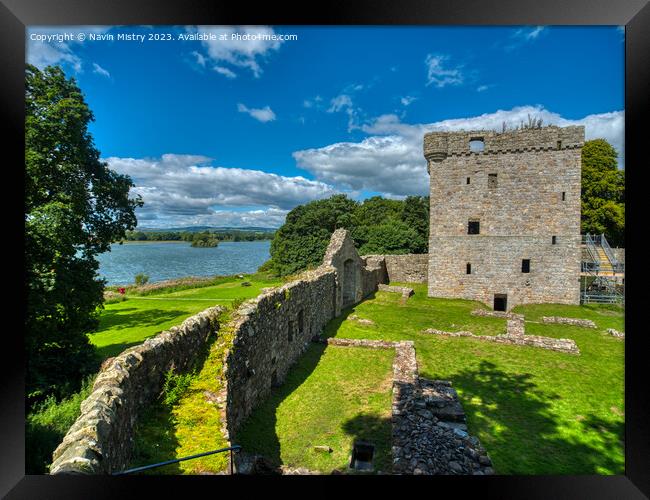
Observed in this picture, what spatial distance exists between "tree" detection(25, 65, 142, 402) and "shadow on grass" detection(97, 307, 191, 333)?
4.21 m

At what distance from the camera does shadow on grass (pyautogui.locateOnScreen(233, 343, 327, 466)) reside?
5203 mm

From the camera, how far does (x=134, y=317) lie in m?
13.4

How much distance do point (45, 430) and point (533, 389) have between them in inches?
381

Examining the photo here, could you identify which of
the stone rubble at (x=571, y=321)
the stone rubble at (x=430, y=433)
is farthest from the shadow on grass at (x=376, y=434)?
the stone rubble at (x=571, y=321)

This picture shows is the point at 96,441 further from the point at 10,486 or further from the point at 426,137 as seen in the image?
the point at 426,137

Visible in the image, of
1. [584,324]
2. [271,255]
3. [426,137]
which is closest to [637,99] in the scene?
[584,324]

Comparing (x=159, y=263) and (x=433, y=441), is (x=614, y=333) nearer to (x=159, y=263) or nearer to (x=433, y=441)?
(x=433, y=441)

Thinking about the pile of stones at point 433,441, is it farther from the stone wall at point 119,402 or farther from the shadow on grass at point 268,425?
the stone wall at point 119,402

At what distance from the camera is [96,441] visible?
104 inches

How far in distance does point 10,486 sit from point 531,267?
19.8 meters

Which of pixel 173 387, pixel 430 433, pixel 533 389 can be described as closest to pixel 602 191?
pixel 533 389
